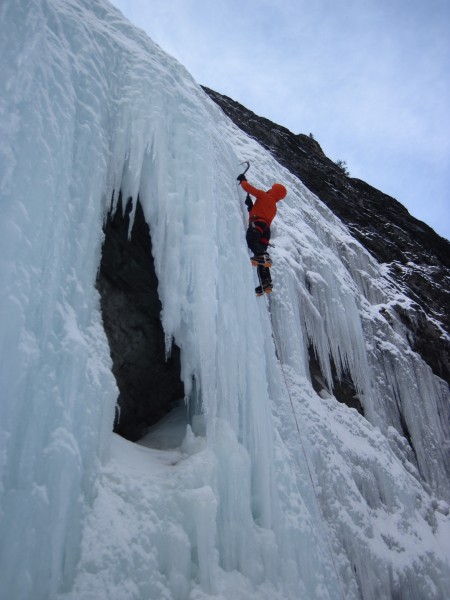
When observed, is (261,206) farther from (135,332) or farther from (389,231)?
(389,231)

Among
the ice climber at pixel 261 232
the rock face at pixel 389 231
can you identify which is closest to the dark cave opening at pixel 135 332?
the ice climber at pixel 261 232

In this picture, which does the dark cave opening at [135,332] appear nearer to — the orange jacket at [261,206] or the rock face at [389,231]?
the orange jacket at [261,206]

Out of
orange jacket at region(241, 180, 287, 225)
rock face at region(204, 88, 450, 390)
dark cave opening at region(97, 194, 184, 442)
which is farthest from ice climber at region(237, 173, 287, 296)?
rock face at region(204, 88, 450, 390)

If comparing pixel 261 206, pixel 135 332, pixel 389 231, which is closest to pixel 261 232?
pixel 261 206

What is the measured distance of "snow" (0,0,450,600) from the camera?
261 cm

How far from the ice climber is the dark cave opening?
47.6 inches

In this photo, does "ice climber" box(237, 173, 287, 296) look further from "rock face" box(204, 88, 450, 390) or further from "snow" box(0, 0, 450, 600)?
"rock face" box(204, 88, 450, 390)

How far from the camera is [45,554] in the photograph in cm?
237

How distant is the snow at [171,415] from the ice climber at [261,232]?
0.22 metres

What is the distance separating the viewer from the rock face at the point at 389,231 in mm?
9555

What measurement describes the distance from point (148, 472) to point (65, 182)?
7.60 feet

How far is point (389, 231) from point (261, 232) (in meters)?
8.20

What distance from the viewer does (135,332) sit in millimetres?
5102

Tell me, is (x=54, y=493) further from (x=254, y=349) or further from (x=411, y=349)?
(x=411, y=349)
